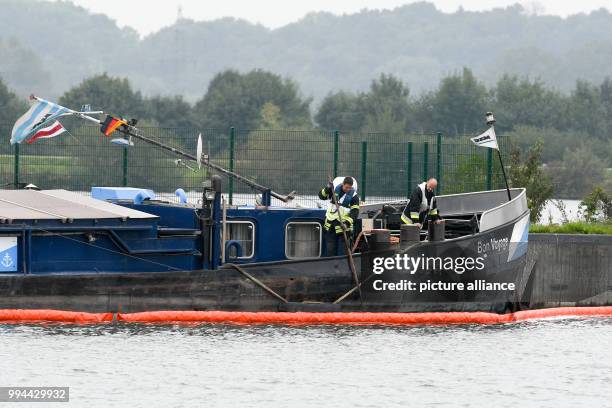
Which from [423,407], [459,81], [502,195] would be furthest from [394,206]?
[459,81]

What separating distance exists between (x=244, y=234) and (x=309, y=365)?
4.42 meters

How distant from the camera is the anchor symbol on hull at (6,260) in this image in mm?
23594

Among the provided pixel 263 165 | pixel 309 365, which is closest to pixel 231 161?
pixel 263 165

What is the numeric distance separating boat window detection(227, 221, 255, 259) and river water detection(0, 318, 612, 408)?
1650mm

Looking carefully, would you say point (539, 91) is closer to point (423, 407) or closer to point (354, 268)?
point (354, 268)

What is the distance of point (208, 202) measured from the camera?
24625 millimetres

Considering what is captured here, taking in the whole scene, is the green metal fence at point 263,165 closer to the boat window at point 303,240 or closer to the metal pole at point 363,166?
the metal pole at point 363,166

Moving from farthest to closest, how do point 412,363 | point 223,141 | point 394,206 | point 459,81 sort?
point 459,81 < point 223,141 < point 394,206 < point 412,363

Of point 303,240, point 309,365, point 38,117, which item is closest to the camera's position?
point 309,365

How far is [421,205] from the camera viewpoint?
25.8m

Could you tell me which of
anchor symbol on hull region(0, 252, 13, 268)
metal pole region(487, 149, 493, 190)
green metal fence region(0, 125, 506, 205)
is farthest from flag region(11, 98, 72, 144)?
metal pole region(487, 149, 493, 190)

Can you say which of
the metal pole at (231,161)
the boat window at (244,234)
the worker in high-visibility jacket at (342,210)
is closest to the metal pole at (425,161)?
the metal pole at (231,161)

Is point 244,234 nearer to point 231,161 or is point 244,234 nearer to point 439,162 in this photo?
point 231,161

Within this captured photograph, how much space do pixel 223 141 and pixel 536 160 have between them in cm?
747
